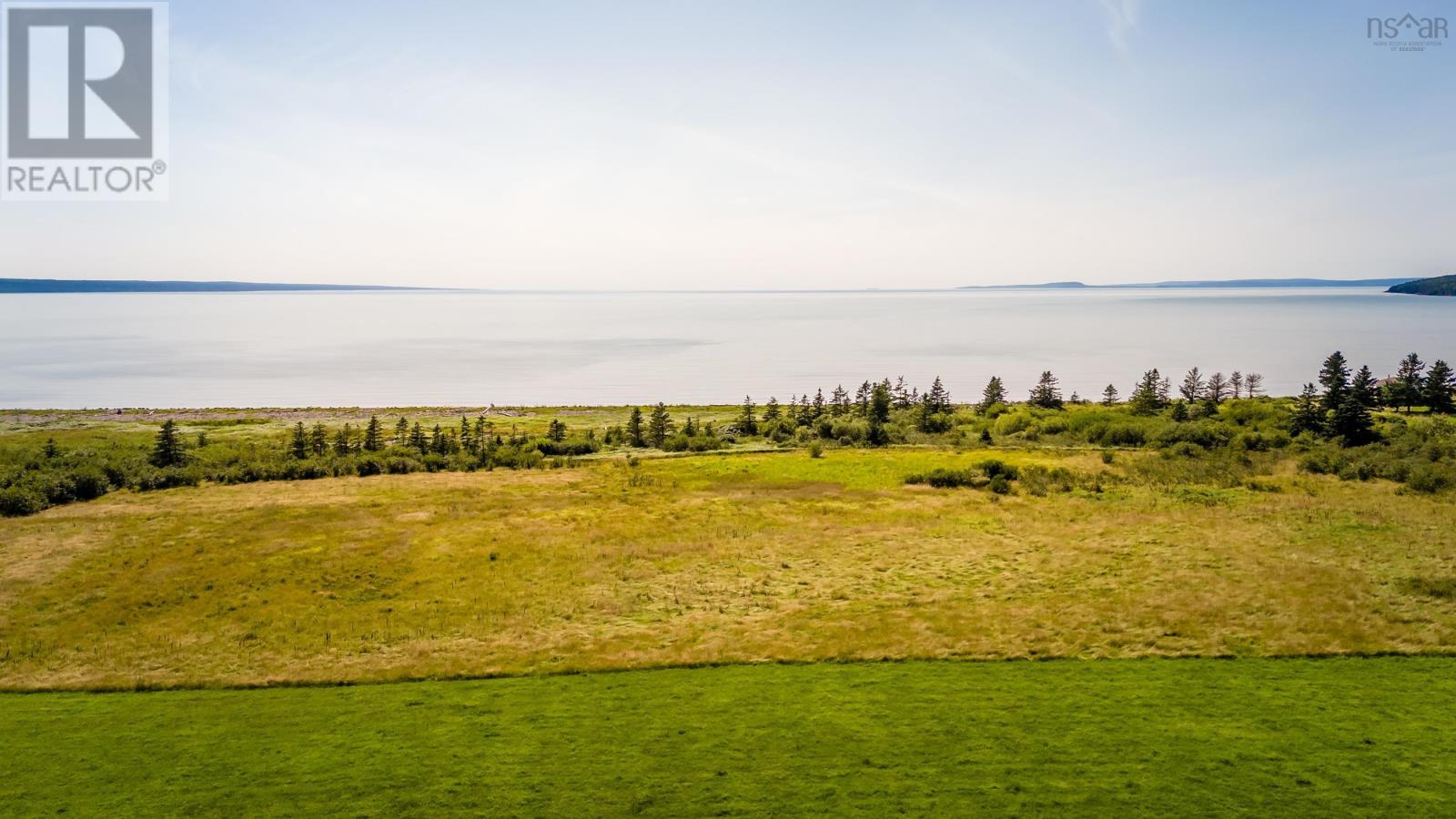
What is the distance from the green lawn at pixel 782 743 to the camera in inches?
633

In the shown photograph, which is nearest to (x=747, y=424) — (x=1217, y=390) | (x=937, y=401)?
(x=937, y=401)

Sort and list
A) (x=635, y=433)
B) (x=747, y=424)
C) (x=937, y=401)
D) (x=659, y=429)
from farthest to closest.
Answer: (x=937, y=401)
(x=747, y=424)
(x=659, y=429)
(x=635, y=433)

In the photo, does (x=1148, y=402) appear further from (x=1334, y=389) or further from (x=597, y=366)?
(x=597, y=366)

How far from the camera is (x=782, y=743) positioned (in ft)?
60.1

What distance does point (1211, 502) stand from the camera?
4284 cm

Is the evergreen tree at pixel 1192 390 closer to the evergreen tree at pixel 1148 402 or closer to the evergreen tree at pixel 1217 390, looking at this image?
the evergreen tree at pixel 1217 390

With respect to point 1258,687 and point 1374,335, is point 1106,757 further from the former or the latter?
point 1374,335

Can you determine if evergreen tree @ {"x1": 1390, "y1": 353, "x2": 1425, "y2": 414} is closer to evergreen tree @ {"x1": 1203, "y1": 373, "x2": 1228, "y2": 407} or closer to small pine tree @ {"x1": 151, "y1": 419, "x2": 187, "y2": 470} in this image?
evergreen tree @ {"x1": 1203, "y1": 373, "x2": 1228, "y2": 407}

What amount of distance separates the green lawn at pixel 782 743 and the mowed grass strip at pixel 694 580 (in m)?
1.65

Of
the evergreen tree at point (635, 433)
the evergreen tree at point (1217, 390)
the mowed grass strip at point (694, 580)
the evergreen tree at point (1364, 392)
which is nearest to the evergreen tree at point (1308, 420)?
the evergreen tree at point (1364, 392)

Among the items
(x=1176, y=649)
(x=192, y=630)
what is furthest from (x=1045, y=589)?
(x=192, y=630)

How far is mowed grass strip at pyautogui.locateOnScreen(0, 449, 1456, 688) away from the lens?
79.5ft

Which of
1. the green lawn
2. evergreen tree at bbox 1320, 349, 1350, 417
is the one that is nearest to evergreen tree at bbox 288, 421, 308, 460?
the green lawn

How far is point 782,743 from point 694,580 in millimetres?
14215
